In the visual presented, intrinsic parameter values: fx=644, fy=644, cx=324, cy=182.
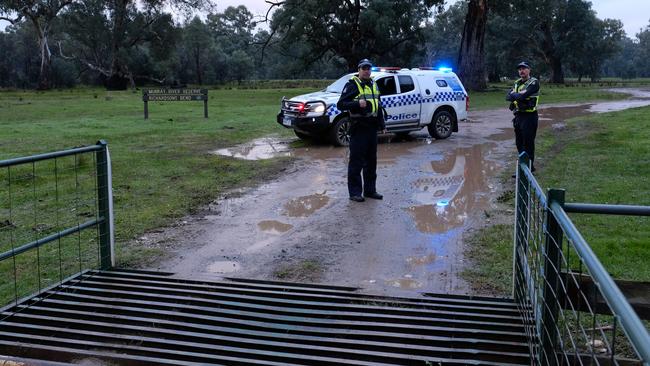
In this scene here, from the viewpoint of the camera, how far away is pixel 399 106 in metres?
15.2

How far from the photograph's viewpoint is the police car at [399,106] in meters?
14.6

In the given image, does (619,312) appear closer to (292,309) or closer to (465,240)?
(292,309)

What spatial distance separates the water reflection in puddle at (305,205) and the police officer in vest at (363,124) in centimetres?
48

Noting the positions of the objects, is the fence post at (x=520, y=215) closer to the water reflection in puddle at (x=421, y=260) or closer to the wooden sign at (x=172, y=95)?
the water reflection in puddle at (x=421, y=260)

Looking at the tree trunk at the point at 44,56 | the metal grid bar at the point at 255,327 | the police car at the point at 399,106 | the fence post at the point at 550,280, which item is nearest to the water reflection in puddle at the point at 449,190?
the police car at the point at 399,106

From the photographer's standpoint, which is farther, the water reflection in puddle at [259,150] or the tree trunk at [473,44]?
the tree trunk at [473,44]

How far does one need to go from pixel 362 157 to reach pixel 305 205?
Result: 107 centimetres

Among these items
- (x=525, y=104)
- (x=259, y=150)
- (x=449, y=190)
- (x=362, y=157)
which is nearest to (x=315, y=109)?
(x=259, y=150)

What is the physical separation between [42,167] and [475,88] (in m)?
31.6

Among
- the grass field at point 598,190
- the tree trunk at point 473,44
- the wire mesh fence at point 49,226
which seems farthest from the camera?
the tree trunk at point 473,44

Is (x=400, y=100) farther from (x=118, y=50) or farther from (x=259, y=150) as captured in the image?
(x=118, y=50)

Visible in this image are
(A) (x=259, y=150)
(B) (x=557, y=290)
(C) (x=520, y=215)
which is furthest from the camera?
(A) (x=259, y=150)

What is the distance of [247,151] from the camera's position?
14.7 meters

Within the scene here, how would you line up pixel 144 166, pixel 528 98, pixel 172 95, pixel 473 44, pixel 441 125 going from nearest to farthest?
pixel 528 98, pixel 144 166, pixel 441 125, pixel 172 95, pixel 473 44
